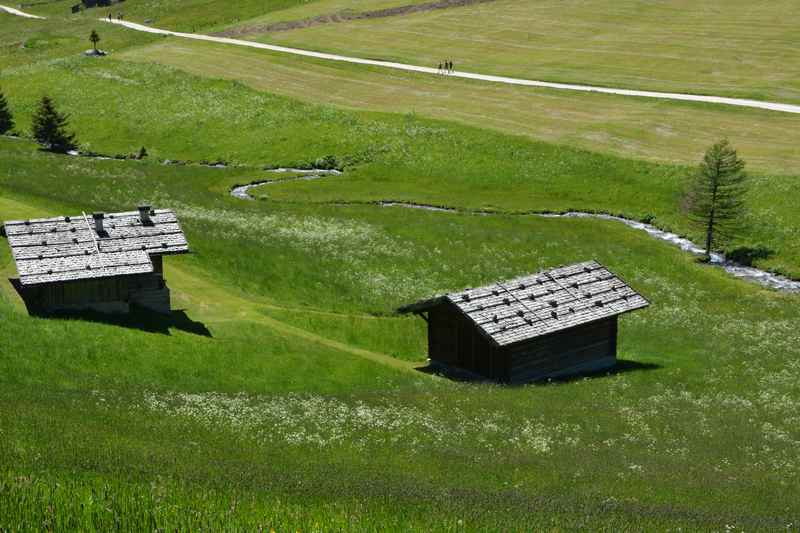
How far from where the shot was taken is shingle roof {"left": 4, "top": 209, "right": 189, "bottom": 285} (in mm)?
46156

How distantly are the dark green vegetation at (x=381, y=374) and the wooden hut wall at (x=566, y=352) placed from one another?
5.99ft

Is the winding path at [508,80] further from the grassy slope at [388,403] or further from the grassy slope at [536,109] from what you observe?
the grassy slope at [388,403]

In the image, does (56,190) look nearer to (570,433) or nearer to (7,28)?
(570,433)

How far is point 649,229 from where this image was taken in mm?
79875

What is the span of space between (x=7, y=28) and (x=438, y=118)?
99.6 metres

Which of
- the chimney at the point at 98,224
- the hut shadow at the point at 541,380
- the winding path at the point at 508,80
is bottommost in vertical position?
the hut shadow at the point at 541,380

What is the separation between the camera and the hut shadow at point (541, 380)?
1939 inches

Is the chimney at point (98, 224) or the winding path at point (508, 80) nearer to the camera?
the chimney at point (98, 224)

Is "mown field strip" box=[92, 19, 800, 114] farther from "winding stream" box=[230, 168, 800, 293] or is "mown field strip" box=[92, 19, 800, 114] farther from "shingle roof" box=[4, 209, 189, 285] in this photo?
"shingle roof" box=[4, 209, 189, 285]

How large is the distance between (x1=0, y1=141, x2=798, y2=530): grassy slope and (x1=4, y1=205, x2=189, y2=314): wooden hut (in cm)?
255

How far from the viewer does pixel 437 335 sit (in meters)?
51.8

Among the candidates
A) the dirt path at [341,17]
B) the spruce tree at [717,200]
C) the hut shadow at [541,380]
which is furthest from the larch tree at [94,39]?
the hut shadow at [541,380]

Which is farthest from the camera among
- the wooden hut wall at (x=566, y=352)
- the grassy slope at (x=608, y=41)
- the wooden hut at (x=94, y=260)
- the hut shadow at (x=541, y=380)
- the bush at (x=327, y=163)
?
the grassy slope at (x=608, y=41)

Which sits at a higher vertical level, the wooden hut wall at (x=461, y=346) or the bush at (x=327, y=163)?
the wooden hut wall at (x=461, y=346)
